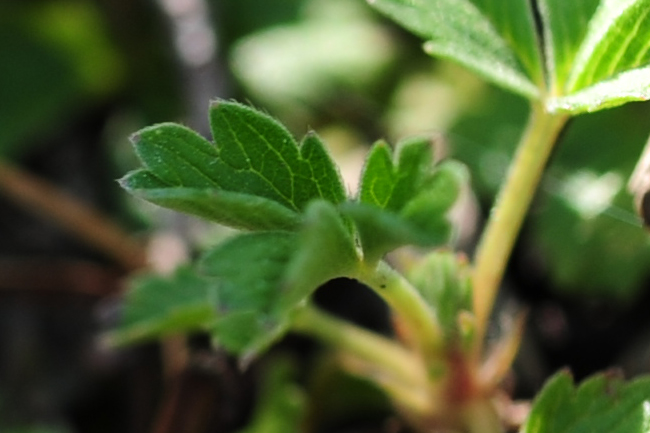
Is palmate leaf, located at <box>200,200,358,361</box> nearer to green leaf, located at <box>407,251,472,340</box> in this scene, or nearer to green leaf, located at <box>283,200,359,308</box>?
green leaf, located at <box>283,200,359,308</box>

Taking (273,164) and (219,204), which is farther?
(273,164)

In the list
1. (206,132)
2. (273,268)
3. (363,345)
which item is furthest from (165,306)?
(273,268)

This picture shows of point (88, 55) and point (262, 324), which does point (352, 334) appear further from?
point (88, 55)

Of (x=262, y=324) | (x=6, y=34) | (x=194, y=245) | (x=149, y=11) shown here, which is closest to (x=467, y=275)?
(x=262, y=324)

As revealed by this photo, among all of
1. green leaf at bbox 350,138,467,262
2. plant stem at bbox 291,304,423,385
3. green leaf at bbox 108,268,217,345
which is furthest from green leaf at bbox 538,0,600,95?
green leaf at bbox 108,268,217,345

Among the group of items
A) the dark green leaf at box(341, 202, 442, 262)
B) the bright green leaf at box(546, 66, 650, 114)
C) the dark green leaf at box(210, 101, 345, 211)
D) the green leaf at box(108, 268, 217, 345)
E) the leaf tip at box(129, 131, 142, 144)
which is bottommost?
the green leaf at box(108, 268, 217, 345)

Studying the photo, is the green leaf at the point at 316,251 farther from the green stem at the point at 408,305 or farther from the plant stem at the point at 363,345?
the plant stem at the point at 363,345

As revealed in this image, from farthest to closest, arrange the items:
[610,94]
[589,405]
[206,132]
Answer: [206,132] < [589,405] < [610,94]

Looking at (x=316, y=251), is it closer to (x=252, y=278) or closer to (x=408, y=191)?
(x=252, y=278)
